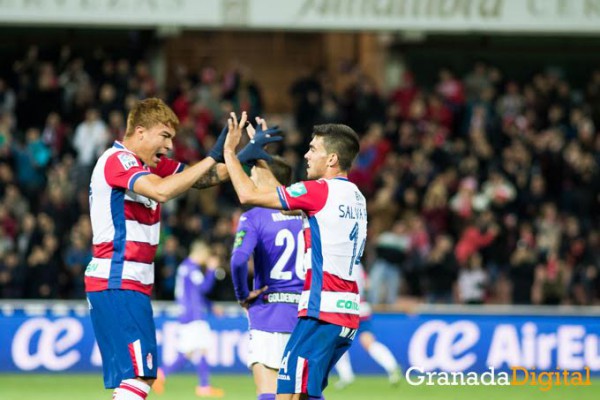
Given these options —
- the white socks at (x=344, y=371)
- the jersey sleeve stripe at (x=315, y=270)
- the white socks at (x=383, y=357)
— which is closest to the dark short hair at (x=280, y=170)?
the jersey sleeve stripe at (x=315, y=270)

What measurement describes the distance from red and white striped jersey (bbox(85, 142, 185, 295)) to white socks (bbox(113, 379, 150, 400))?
62cm

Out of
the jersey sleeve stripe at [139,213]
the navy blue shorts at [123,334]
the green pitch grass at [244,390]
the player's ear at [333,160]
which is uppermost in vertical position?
the player's ear at [333,160]

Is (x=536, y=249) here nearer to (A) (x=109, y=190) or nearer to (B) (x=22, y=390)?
(B) (x=22, y=390)

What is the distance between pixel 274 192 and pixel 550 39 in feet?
61.7

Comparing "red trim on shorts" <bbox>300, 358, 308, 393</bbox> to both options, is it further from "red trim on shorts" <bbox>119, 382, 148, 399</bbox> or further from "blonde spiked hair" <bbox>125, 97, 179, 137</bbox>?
"blonde spiked hair" <bbox>125, 97, 179, 137</bbox>

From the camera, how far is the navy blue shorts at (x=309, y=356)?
746 centimetres

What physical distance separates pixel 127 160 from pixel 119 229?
460mm

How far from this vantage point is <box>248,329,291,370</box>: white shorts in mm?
8828

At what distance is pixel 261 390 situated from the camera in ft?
28.8

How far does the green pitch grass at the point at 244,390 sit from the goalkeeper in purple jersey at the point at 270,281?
502cm

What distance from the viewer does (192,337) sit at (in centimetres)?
1452

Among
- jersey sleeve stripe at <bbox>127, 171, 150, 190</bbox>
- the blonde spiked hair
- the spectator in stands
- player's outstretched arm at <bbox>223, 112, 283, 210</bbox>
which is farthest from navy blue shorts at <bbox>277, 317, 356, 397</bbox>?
the spectator in stands

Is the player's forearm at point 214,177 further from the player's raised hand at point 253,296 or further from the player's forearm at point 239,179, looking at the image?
the player's raised hand at point 253,296

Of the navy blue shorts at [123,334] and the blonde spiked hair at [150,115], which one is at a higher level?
the blonde spiked hair at [150,115]
